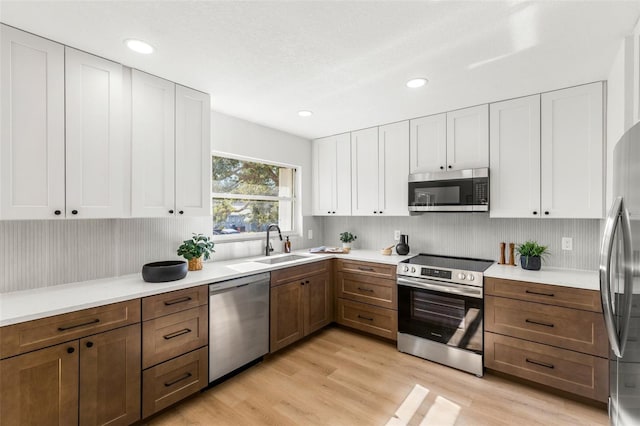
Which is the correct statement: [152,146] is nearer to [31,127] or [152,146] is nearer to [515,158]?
[31,127]

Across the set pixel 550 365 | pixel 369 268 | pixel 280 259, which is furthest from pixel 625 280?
pixel 280 259

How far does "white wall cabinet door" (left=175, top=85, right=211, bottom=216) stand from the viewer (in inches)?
92.3

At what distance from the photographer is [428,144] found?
308 cm

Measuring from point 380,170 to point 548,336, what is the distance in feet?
7.07

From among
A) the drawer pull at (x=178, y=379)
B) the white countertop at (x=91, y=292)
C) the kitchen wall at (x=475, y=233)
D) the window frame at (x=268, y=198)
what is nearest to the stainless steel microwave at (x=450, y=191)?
the kitchen wall at (x=475, y=233)

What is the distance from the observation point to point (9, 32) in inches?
61.9

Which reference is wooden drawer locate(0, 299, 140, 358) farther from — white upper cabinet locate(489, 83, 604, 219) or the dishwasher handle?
white upper cabinet locate(489, 83, 604, 219)

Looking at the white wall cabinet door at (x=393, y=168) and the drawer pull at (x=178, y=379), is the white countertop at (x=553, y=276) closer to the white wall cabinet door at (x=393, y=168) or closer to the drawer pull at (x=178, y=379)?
the white wall cabinet door at (x=393, y=168)

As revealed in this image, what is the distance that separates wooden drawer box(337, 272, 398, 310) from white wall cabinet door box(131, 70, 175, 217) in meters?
1.97

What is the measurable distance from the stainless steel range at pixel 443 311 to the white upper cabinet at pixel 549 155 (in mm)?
692

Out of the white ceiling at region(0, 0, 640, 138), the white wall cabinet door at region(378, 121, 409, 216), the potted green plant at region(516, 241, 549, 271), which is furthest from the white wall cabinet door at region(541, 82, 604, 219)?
the white wall cabinet door at region(378, 121, 409, 216)

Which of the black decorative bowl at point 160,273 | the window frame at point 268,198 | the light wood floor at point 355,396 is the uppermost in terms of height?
the window frame at point 268,198

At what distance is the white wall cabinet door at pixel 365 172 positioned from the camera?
348cm

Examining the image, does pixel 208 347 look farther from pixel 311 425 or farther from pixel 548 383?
pixel 548 383
